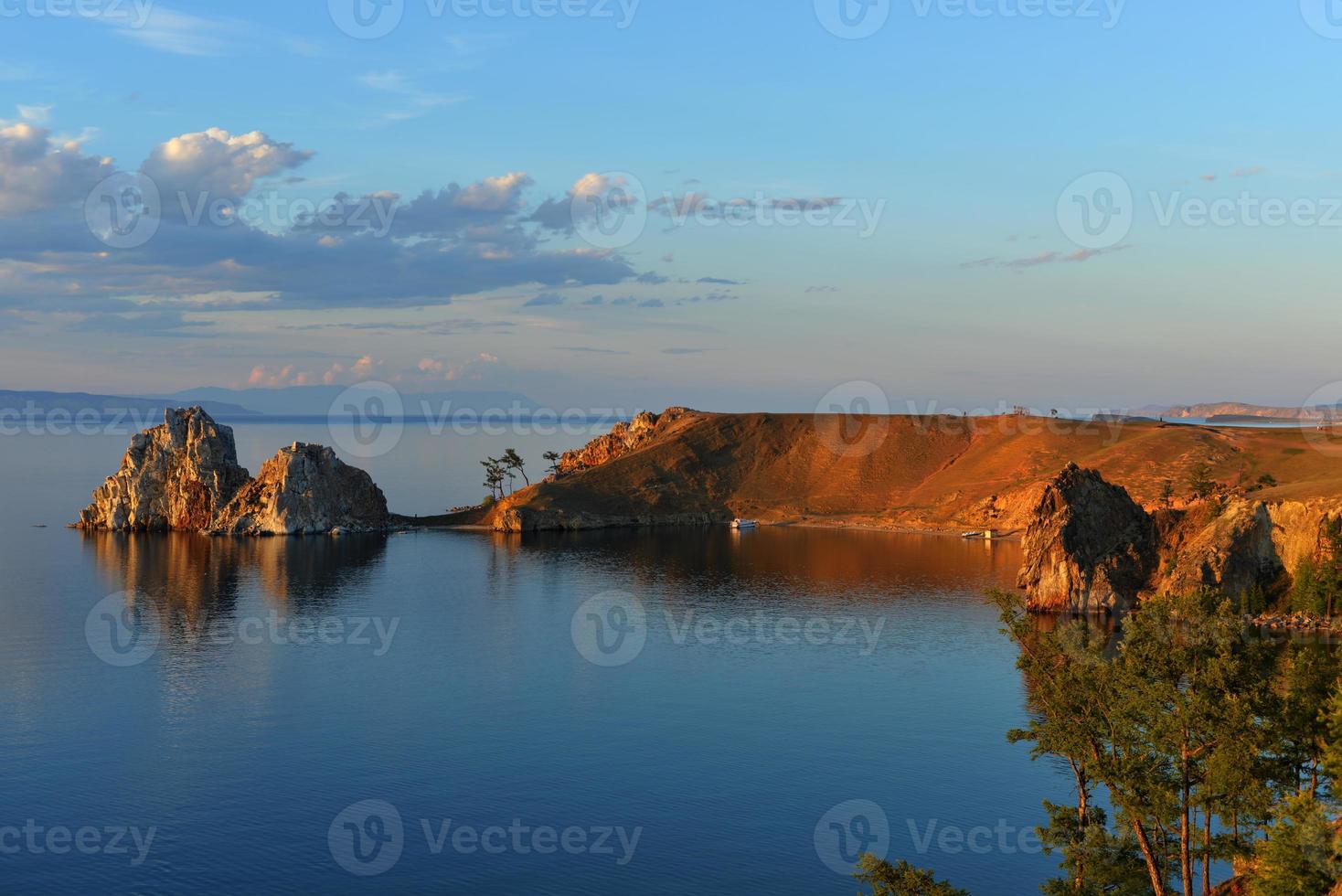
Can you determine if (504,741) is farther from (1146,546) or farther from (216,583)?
(1146,546)

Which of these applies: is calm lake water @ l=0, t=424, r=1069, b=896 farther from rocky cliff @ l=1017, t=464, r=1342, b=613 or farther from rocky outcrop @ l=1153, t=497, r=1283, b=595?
rocky outcrop @ l=1153, t=497, r=1283, b=595

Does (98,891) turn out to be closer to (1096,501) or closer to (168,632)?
(168,632)

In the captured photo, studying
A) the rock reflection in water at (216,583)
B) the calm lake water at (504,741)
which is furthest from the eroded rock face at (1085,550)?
the rock reflection in water at (216,583)

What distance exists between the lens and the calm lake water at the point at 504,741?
70000mm

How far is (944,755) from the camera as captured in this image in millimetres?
90375

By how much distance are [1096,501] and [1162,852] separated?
105795 millimetres

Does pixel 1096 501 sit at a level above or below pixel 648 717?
above

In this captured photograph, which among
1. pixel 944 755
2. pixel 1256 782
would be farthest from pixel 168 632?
pixel 1256 782

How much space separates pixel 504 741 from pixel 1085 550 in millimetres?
88073

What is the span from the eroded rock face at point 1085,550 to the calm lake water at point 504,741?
10.3 m

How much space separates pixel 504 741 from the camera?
93.9m

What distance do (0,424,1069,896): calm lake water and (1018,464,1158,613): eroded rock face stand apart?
1030 centimetres

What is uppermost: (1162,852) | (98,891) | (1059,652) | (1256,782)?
(1059,652)

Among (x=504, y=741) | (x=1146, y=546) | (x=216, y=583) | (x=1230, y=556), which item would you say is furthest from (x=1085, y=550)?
(x=216, y=583)
